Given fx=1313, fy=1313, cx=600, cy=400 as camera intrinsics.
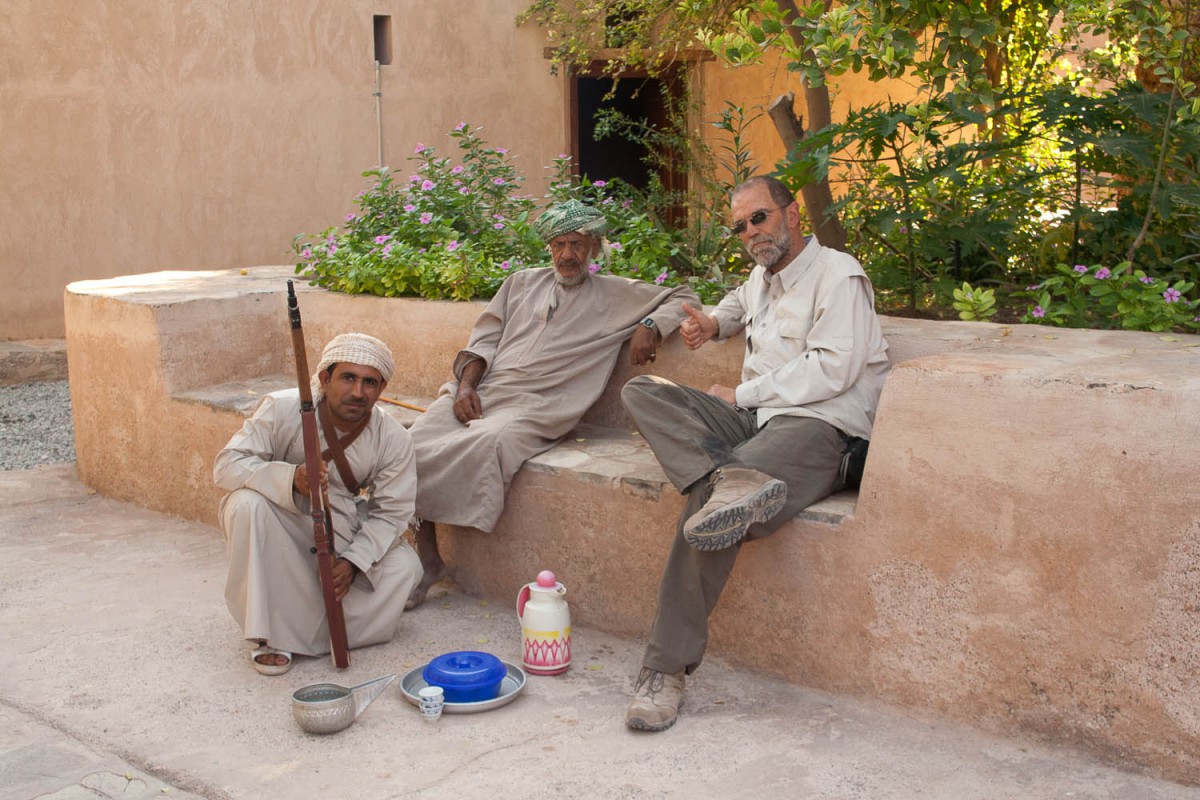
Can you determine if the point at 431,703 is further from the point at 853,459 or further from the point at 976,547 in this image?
the point at 976,547

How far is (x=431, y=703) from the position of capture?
374 cm

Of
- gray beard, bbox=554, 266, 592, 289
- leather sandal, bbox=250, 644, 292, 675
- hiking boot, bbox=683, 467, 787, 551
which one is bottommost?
leather sandal, bbox=250, 644, 292, 675

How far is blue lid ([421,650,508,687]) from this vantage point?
3.83m

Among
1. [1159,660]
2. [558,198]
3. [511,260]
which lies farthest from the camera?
[558,198]

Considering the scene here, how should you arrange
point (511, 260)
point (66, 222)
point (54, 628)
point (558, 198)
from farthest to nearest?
point (66, 222)
point (558, 198)
point (511, 260)
point (54, 628)

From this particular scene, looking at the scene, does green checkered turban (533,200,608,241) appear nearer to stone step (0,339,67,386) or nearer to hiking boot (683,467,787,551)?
hiking boot (683,467,787,551)

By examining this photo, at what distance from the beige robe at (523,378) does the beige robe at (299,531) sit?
Answer: 27 cm

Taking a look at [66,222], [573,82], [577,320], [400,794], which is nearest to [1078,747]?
[400,794]

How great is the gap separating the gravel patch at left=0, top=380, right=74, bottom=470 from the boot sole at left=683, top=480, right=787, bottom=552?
4.80 meters

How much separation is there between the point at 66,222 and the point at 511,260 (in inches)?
206

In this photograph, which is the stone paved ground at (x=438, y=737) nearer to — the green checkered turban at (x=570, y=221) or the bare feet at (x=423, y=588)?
the bare feet at (x=423, y=588)

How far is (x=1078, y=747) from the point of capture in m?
3.45

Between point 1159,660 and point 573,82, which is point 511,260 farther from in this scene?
point 573,82

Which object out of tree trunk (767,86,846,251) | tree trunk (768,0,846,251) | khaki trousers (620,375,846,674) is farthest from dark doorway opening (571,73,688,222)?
khaki trousers (620,375,846,674)
